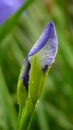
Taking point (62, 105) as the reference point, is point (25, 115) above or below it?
above

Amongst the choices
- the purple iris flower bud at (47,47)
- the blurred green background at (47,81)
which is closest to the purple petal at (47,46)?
the purple iris flower bud at (47,47)

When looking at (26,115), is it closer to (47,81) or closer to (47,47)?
(47,47)

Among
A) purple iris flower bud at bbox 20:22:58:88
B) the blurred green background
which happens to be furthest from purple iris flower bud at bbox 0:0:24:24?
purple iris flower bud at bbox 20:22:58:88

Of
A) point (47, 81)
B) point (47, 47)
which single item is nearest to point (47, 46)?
point (47, 47)

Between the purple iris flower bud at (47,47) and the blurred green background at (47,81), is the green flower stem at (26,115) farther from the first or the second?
the blurred green background at (47,81)

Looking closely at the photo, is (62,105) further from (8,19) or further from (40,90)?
(40,90)

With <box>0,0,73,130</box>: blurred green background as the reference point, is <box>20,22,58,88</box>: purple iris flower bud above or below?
above

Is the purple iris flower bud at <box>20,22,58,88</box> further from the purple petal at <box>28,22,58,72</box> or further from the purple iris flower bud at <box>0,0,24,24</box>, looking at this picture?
the purple iris flower bud at <box>0,0,24,24</box>

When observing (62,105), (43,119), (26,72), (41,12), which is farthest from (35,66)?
(41,12)
